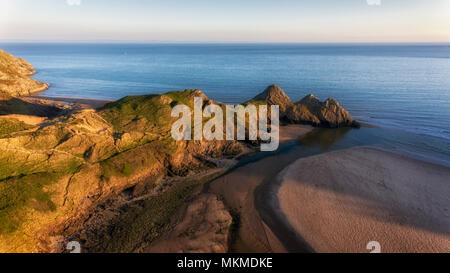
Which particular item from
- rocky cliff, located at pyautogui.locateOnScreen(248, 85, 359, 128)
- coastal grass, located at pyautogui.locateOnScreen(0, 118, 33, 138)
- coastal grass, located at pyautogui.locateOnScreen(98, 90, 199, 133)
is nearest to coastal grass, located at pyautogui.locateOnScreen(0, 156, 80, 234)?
coastal grass, located at pyautogui.locateOnScreen(0, 118, 33, 138)

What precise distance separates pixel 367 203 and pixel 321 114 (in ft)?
64.2

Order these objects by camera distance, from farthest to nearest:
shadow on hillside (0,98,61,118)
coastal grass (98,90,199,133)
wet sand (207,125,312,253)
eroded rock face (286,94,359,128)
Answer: eroded rock face (286,94,359,128) → shadow on hillside (0,98,61,118) → coastal grass (98,90,199,133) → wet sand (207,125,312,253)

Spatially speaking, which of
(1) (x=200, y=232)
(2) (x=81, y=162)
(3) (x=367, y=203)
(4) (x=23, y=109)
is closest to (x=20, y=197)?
(2) (x=81, y=162)

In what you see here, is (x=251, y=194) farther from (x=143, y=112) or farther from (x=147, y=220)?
(x=143, y=112)

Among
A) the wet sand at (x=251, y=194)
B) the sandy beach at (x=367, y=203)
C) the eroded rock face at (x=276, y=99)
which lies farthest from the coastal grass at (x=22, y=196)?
the eroded rock face at (x=276, y=99)

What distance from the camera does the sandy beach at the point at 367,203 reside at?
1352cm

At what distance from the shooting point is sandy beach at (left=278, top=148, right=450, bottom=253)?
1352cm

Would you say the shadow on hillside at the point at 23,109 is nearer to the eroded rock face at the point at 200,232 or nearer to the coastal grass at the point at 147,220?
the coastal grass at the point at 147,220

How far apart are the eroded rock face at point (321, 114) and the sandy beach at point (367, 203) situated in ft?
35.8

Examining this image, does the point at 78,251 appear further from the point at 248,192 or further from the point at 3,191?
the point at 248,192

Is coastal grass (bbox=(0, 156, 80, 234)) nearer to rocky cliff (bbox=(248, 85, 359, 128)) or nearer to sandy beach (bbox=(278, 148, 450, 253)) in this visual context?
sandy beach (bbox=(278, 148, 450, 253))

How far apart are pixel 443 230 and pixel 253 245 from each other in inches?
482

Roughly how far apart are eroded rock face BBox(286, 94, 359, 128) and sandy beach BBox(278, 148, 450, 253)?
35.8 ft

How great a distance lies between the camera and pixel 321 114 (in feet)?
111
